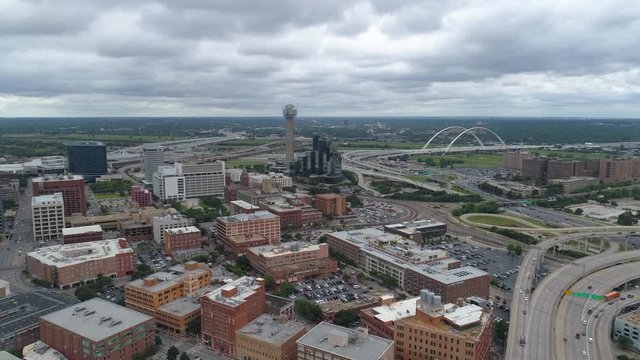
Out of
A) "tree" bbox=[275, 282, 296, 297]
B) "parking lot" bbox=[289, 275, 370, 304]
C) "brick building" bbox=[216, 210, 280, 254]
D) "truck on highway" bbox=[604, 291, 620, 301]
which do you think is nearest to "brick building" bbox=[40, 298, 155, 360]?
"tree" bbox=[275, 282, 296, 297]

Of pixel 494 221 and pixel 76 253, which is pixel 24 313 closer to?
pixel 76 253

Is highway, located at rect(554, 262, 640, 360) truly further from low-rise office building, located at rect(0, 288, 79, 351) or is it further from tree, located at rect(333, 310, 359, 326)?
low-rise office building, located at rect(0, 288, 79, 351)

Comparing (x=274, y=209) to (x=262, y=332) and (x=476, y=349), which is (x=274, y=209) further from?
(x=476, y=349)

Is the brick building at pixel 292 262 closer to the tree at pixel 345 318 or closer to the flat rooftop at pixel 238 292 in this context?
the flat rooftop at pixel 238 292

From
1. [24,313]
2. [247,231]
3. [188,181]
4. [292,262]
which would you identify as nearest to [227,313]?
[24,313]

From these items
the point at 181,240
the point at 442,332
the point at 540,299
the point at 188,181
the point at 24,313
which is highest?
the point at 188,181

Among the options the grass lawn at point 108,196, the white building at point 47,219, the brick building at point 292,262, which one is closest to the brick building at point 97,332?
the brick building at point 292,262

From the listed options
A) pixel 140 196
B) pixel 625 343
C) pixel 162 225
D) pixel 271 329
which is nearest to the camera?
pixel 271 329
